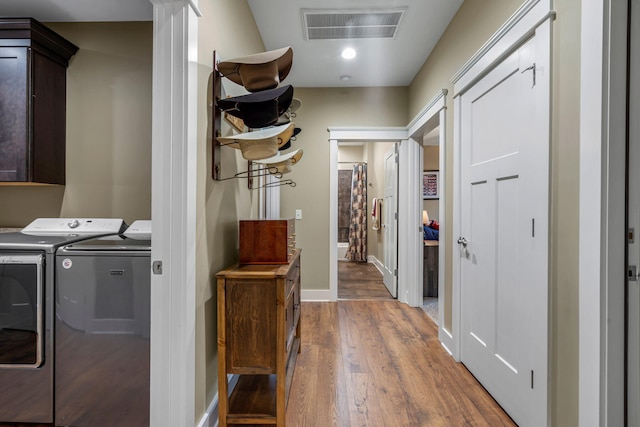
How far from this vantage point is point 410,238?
352 centimetres

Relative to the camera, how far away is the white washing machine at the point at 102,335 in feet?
4.86

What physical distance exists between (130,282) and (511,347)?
201 cm

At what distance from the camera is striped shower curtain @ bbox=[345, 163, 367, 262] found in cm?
655

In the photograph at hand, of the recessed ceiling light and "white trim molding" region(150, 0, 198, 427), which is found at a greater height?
the recessed ceiling light

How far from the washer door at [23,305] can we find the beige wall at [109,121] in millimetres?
773

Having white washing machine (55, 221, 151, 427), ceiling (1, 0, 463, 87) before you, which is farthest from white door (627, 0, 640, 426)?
white washing machine (55, 221, 151, 427)

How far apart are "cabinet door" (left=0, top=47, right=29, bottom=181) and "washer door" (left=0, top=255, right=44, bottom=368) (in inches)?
33.6

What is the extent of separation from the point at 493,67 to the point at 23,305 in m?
2.87

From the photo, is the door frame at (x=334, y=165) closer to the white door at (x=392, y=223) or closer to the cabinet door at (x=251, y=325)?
the white door at (x=392, y=223)

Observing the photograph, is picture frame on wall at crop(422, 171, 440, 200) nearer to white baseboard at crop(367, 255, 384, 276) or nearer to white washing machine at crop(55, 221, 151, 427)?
white baseboard at crop(367, 255, 384, 276)

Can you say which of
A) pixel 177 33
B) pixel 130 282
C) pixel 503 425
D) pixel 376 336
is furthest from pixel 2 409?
pixel 503 425

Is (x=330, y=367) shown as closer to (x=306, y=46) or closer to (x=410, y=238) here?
(x=410, y=238)

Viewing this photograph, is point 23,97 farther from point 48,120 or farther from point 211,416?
point 211,416

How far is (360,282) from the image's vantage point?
4.77 m
